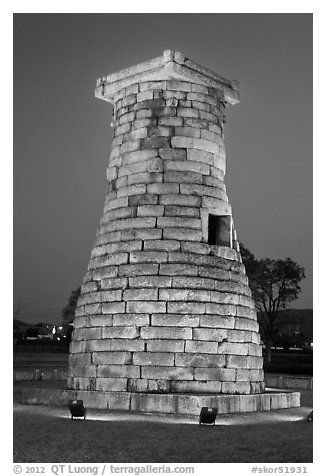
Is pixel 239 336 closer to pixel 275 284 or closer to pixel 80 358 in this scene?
pixel 80 358

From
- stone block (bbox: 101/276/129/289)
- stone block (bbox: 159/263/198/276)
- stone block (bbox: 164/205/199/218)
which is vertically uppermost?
stone block (bbox: 164/205/199/218)

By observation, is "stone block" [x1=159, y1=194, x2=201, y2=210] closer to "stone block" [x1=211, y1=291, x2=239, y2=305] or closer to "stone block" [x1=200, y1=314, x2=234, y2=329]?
"stone block" [x1=211, y1=291, x2=239, y2=305]

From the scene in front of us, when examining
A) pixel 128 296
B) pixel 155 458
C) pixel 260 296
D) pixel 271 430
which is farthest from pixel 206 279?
pixel 260 296

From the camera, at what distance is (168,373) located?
15.0m

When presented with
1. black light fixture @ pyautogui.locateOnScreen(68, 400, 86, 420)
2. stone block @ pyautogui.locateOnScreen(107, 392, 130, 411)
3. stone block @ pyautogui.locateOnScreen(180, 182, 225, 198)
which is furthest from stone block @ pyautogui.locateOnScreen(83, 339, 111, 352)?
stone block @ pyautogui.locateOnScreen(180, 182, 225, 198)

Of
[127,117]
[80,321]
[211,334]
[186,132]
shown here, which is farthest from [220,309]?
[127,117]

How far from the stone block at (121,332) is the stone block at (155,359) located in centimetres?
53

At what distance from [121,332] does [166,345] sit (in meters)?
1.21

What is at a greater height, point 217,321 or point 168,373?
point 217,321

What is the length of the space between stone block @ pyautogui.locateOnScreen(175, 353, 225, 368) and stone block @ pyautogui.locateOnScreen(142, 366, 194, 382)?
A: 14 centimetres

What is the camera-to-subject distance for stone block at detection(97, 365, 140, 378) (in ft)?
49.8

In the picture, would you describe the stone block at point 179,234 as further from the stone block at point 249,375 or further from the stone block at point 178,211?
the stone block at point 249,375

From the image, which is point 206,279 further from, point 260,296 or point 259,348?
point 260,296

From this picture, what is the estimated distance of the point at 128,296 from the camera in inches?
623
